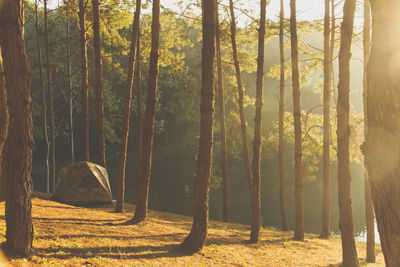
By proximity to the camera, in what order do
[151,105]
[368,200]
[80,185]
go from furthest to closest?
[80,185] < [368,200] < [151,105]

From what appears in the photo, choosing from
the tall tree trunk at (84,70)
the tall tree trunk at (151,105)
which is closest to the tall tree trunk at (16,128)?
the tall tree trunk at (151,105)

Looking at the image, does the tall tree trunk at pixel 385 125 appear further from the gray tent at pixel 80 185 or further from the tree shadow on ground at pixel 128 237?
the gray tent at pixel 80 185

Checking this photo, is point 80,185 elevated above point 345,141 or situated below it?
below

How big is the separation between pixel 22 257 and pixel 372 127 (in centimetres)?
481

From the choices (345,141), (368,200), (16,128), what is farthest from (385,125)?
(368,200)

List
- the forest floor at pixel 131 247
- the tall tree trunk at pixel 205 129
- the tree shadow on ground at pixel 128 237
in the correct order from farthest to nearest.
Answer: the tall tree trunk at pixel 205 129
the tree shadow on ground at pixel 128 237
the forest floor at pixel 131 247

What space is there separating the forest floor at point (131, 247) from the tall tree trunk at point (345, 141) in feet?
3.72

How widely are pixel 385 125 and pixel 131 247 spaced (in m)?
5.53

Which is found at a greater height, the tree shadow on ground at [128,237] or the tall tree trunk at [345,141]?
the tall tree trunk at [345,141]

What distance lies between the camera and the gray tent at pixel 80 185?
1196 centimetres

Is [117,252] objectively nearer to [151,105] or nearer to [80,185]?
[151,105]

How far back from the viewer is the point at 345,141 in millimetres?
7902

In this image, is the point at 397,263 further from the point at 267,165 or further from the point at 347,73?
the point at 267,165

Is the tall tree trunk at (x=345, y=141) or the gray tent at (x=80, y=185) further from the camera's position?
the gray tent at (x=80, y=185)
